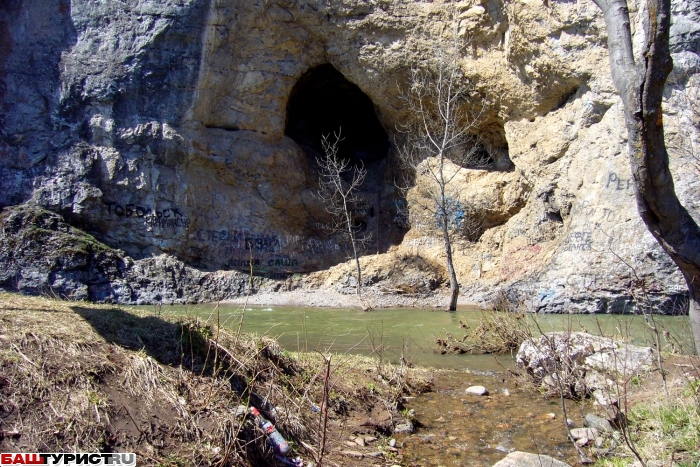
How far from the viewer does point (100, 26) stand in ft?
57.8

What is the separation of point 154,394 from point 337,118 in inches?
846

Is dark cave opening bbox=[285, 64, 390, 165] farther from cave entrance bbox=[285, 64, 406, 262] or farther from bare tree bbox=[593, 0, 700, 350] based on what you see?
bare tree bbox=[593, 0, 700, 350]

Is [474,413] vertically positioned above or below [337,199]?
below

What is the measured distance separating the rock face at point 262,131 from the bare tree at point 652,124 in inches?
382

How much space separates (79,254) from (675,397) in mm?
15503

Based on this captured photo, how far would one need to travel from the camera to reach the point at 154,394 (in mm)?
3205

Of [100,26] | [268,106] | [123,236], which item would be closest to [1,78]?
[100,26]

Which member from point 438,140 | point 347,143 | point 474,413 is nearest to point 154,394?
point 474,413

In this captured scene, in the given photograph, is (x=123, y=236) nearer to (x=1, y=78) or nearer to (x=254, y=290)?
(x=254, y=290)

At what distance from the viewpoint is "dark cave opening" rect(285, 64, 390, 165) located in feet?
71.2

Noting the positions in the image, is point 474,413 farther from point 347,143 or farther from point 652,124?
point 347,143

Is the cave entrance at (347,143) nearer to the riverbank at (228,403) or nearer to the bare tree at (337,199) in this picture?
the bare tree at (337,199)

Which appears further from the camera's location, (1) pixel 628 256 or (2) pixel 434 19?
(2) pixel 434 19

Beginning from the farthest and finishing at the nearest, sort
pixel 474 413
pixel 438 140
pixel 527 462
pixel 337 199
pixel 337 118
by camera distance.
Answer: pixel 337 118, pixel 337 199, pixel 438 140, pixel 474 413, pixel 527 462
